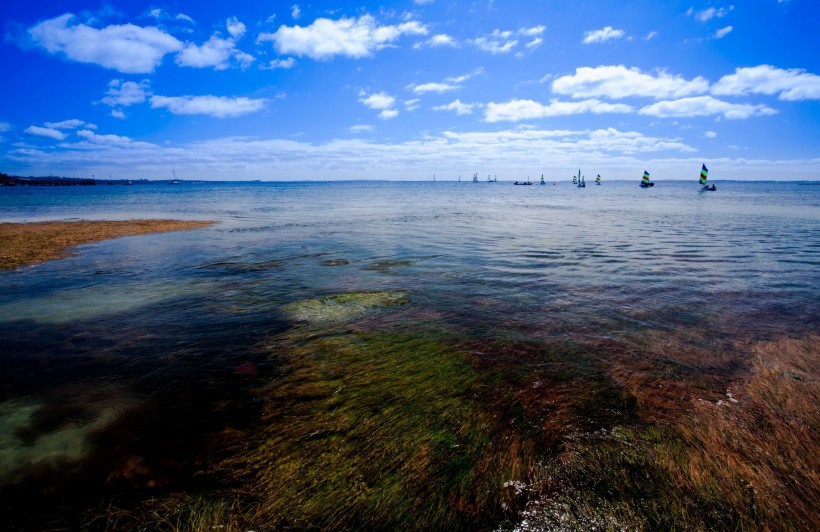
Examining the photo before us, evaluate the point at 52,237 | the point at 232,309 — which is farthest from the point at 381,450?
the point at 52,237

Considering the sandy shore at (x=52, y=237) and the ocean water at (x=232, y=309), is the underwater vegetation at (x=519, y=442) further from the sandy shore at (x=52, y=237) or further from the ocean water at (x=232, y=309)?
the sandy shore at (x=52, y=237)

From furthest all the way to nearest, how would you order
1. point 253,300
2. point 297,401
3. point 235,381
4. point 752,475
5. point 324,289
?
point 324,289, point 253,300, point 235,381, point 297,401, point 752,475

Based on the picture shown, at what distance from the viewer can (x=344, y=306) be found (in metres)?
8.80

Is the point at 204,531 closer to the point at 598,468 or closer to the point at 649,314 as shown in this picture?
the point at 598,468

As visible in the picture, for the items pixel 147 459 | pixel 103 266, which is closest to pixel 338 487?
pixel 147 459

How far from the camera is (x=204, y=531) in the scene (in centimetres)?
303

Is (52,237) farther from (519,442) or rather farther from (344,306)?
(519,442)

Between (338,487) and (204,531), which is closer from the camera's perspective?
(204,531)

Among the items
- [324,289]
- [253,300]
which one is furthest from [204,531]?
[324,289]

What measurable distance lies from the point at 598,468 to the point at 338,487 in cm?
258

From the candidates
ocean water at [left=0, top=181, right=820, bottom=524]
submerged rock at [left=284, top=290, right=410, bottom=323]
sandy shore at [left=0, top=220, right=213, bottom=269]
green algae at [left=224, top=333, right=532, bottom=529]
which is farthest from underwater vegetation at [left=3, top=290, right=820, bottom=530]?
sandy shore at [left=0, top=220, right=213, bottom=269]

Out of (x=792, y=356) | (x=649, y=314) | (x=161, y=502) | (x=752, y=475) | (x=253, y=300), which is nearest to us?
(x=161, y=502)

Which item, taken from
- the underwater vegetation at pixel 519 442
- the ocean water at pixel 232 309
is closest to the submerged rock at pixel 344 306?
the ocean water at pixel 232 309

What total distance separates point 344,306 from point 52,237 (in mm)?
Result: 20015
